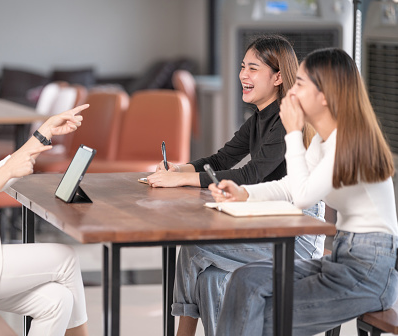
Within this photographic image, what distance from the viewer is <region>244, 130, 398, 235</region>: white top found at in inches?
74.1

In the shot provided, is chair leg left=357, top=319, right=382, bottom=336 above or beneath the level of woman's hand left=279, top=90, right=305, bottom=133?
beneath

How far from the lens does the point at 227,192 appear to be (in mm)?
2025

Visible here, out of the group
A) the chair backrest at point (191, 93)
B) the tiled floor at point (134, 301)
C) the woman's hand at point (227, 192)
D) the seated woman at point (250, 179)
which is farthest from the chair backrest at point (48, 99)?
the woman's hand at point (227, 192)

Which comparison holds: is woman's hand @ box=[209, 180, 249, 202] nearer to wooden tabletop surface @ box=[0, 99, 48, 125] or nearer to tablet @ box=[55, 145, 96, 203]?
tablet @ box=[55, 145, 96, 203]

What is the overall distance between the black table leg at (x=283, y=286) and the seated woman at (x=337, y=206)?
5cm

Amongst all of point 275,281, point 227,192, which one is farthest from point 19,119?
point 275,281

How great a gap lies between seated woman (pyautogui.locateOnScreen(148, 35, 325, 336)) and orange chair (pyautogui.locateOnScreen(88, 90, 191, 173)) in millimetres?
1962

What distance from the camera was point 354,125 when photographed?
6.32ft

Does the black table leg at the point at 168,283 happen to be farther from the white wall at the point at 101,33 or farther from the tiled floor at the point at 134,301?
the white wall at the point at 101,33

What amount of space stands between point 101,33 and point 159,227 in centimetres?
861

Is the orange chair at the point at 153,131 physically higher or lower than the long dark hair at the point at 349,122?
lower

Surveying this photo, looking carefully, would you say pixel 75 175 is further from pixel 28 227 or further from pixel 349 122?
pixel 349 122

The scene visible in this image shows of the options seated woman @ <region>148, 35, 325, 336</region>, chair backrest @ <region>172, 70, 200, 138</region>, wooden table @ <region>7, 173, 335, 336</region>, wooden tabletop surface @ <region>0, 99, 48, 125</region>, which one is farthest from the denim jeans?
chair backrest @ <region>172, 70, 200, 138</region>

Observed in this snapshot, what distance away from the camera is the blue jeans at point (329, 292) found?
1.91 meters
